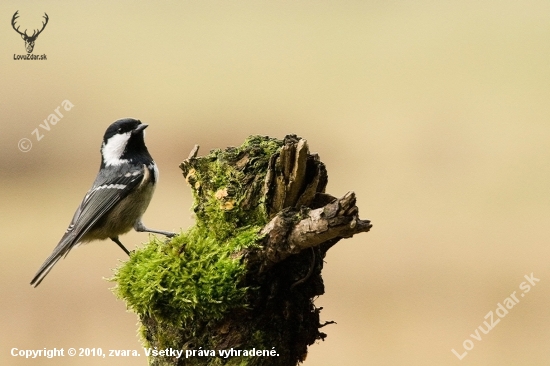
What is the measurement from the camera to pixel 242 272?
5.57 ft

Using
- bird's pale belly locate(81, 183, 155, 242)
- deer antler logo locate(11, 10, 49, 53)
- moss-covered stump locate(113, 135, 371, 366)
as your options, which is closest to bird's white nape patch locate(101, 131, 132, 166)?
bird's pale belly locate(81, 183, 155, 242)

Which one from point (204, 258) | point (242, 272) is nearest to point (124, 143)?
point (204, 258)

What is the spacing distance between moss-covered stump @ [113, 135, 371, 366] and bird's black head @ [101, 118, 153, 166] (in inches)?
31.4

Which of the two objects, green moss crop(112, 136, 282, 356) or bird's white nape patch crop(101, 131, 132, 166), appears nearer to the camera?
green moss crop(112, 136, 282, 356)

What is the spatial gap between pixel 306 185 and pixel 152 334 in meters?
0.73

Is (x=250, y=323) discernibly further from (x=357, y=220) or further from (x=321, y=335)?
(x=357, y=220)

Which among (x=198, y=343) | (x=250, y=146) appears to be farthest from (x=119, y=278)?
(x=250, y=146)

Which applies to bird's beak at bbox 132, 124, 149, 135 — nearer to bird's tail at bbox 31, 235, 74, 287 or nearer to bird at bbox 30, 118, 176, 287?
bird at bbox 30, 118, 176, 287

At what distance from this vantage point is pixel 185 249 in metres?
1.81

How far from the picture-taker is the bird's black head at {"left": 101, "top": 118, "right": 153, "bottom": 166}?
2541 mm

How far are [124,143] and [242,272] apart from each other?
1.17 metres

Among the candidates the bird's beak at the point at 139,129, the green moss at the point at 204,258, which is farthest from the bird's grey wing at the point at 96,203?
the green moss at the point at 204,258

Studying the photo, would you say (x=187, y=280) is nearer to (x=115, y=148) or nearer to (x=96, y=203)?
(x=96, y=203)

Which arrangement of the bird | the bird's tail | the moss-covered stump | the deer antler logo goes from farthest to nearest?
the deer antler logo → the bird → the bird's tail → the moss-covered stump
